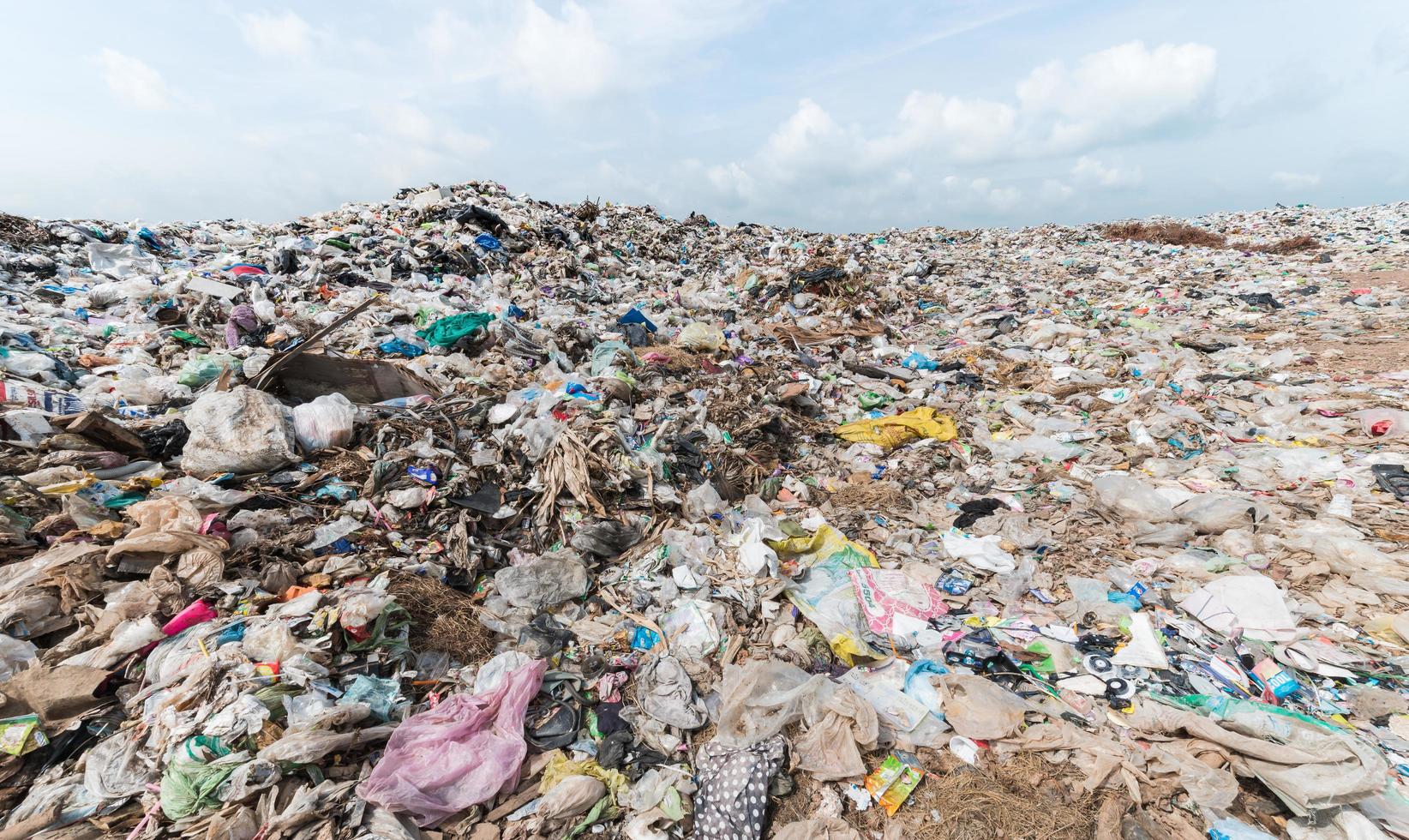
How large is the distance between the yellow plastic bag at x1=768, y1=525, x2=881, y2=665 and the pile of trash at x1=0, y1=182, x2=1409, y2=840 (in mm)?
23

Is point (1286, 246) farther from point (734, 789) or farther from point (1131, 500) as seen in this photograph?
point (734, 789)

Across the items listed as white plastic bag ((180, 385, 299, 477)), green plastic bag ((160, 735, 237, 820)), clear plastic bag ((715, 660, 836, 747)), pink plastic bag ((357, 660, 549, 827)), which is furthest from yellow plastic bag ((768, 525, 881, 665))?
white plastic bag ((180, 385, 299, 477))

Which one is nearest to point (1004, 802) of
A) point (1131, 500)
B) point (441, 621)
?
point (1131, 500)

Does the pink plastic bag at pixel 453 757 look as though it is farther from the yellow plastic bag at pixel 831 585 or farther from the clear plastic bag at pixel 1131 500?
the clear plastic bag at pixel 1131 500

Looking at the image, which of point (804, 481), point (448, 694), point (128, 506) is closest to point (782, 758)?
point (448, 694)

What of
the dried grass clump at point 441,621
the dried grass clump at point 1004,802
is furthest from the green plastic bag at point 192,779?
the dried grass clump at point 1004,802

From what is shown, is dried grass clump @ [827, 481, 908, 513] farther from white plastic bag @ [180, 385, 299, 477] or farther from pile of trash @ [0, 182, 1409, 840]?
white plastic bag @ [180, 385, 299, 477]

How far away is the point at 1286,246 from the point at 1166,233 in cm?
344

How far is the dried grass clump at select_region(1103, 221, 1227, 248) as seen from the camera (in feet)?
48.8

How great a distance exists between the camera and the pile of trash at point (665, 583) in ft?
7.16

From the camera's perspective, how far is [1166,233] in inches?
622

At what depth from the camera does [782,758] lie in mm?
2432

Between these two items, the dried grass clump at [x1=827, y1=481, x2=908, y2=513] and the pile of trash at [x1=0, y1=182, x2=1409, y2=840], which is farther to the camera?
the dried grass clump at [x1=827, y1=481, x2=908, y2=513]

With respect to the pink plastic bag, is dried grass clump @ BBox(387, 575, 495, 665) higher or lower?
higher
